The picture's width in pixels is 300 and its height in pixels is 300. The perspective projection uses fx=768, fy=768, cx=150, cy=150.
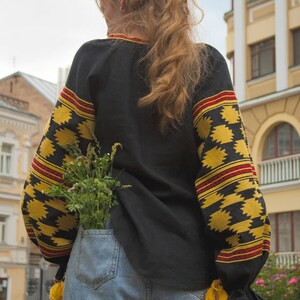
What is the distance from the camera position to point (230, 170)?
89.3 inches

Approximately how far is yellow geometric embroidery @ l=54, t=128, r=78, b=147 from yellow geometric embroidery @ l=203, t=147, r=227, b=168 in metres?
0.42

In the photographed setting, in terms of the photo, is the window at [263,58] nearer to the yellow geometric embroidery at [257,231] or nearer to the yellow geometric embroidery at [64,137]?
the yellow geometric embroidery at [64,137]

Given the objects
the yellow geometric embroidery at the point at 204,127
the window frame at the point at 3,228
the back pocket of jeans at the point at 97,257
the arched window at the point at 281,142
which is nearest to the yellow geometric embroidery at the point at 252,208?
the yellow geometric embroidery at the point at 204,127

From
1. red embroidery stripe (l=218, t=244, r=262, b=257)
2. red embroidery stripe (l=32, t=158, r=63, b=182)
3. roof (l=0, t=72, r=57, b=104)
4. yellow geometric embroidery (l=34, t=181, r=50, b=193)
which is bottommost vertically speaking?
red embroidery stripe (l=218, t=244, r=262, b=257)

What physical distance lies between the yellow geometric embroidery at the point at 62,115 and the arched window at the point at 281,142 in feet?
63.8

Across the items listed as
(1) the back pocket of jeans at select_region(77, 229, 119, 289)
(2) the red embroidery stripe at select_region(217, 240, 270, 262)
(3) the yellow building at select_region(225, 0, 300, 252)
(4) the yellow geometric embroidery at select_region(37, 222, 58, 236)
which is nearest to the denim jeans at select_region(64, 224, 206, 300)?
(1) the back pocket of jeans at select_region(77, 229, 119, 289)

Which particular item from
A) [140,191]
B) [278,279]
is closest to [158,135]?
[140,191]

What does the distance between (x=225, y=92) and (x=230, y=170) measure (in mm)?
273

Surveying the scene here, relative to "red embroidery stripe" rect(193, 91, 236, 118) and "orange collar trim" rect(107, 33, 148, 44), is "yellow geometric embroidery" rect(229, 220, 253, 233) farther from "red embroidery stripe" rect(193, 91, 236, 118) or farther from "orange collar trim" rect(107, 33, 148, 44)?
"orange collar trim" rect(107, 33, 148, 44)

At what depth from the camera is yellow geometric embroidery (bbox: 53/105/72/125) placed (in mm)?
2402

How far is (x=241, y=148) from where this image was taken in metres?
2.32

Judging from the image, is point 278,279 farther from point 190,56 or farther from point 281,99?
point 281,99

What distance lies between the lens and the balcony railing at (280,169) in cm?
2133

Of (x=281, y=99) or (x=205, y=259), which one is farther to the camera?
(x=281, y=99)
